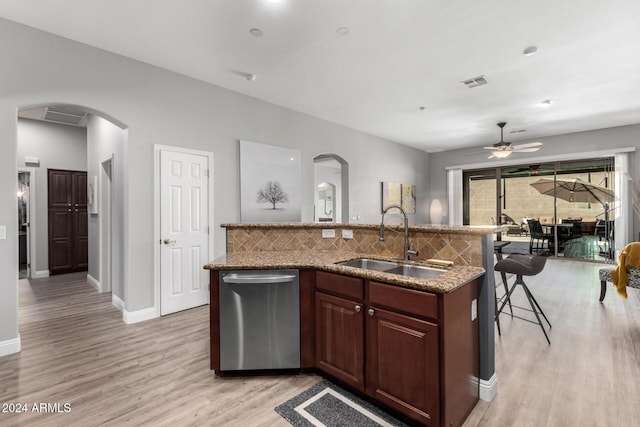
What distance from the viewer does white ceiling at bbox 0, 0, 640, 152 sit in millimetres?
2654

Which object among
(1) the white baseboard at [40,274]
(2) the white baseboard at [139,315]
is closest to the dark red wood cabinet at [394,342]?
(2) the white baseboard at [139,315]

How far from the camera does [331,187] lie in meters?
11.7

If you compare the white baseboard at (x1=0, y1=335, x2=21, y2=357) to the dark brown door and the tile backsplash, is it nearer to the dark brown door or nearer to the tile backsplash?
the tile backsplash

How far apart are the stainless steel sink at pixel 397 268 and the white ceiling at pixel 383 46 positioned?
2138 mm

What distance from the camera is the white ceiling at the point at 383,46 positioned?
2654mm

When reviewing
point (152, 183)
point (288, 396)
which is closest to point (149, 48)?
point (152, 183)

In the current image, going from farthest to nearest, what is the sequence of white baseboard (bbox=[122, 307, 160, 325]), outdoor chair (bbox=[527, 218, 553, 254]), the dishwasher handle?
outdoor chair (bbox=[527, 218, 553, 254]) < white baseboard (bbox=[122, 307, 160, 325]) < the dishwasher handle

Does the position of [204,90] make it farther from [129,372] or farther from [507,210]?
[507,210]

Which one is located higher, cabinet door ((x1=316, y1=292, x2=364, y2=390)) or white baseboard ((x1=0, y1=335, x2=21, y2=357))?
cabinet door ((x1=316, y1=292, x2=364, y2=390))

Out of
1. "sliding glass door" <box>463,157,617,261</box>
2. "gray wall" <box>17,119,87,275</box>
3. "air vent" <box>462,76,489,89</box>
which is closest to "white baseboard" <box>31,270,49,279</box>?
"gray wall" <box>17,119,87,275</box>

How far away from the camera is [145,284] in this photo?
360cm

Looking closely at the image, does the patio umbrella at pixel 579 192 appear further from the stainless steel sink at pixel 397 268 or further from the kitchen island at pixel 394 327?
the kitchen island at pixel 394 327

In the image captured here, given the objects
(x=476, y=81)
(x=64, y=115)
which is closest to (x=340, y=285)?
(x=476, y=81)

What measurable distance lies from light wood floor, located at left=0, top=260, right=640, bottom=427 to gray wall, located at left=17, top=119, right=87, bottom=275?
289cm
